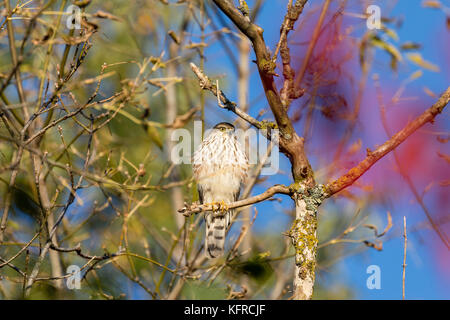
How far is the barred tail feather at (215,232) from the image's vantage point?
16.8 feet

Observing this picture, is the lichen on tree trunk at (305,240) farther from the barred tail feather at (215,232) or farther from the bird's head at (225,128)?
the bird's head at (225,128)

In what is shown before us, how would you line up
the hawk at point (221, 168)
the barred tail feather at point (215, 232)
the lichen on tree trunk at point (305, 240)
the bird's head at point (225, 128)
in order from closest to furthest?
the lichen on tree trunk at point (305, 240), the barred tail feather at point (215, 232), the hawk at point (221, 168), the bird's head at point (225, 128)

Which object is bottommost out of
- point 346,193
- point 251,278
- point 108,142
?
point 251,278

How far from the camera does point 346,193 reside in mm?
4633

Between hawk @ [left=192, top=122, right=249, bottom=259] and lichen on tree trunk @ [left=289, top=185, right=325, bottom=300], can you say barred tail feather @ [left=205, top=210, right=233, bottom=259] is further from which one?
lichen on tree trunk @ [left=289, top=185, right=325, bottom=300]

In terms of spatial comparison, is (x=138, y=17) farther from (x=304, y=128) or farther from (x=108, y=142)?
(x=304, y=128)

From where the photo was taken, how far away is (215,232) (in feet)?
17.2

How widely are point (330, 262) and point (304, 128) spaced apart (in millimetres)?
1636

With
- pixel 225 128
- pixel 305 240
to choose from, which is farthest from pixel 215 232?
pixel 305 240

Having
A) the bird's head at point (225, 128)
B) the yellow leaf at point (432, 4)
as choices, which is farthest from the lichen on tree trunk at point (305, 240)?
the bird's head at point (225, 128)

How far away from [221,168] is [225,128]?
414mm

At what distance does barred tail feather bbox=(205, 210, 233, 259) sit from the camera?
16.8 feet

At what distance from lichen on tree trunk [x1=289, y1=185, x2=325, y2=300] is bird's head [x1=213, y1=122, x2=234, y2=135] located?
8.46 ft
